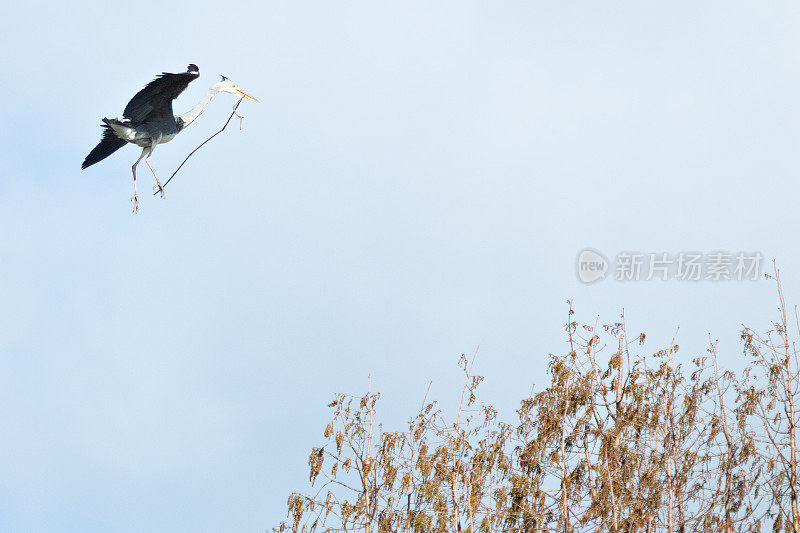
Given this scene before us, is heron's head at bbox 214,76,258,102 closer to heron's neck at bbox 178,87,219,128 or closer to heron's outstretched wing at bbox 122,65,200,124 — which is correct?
heron's neck at bbox 178,87,219,128

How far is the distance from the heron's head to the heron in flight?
83 centimetres

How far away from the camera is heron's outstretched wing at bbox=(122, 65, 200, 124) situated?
42.2 feet

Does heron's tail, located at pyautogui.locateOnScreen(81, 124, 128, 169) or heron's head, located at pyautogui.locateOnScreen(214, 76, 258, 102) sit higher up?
heron's head, located at pyautogui.locateOnScreen(214, 76, 258, 102)

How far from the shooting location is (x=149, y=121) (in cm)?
1375

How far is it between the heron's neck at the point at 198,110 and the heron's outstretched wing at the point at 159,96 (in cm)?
71

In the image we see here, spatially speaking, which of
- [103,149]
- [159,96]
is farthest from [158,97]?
[103,149]

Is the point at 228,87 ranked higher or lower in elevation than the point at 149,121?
higher

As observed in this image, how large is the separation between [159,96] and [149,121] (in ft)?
2.04

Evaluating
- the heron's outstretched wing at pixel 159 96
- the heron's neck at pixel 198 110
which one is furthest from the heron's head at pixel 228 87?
the heron's outstretched wing at pixel 159 96

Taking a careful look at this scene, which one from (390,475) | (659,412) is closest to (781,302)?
(659,412)

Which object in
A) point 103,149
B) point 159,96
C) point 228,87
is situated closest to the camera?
point 159,96

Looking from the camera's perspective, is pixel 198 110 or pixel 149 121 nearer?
pixel 149 121

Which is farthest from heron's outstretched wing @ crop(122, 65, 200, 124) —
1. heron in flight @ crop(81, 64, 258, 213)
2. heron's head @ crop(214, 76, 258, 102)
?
heron's head @ crop(214, 76, 258, 102)

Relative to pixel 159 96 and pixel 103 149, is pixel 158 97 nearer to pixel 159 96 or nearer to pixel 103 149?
pixel 159 96
